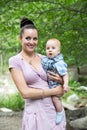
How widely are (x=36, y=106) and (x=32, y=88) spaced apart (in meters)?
0.13

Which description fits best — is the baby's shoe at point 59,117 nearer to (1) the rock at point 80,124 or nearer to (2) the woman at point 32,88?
(2) the woman at point 32,88

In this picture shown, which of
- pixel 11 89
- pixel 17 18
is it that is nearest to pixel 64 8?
pixel 17 18

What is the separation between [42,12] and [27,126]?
2.85 m

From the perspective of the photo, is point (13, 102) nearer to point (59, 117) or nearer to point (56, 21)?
point (56, 21)

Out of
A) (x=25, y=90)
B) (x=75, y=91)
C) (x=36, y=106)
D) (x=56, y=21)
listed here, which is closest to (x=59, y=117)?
(x=36, y=106)

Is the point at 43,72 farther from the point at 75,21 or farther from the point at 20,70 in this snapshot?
the point at 75,21

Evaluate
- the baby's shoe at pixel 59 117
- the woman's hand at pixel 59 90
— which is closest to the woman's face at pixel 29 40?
the woman's hand at pixel 59 90

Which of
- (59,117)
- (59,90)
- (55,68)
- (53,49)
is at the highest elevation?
(53,49)

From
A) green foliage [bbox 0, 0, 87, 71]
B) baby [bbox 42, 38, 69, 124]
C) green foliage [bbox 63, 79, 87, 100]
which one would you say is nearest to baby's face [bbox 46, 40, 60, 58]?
baby [bbox 42, 38, 69, 124]

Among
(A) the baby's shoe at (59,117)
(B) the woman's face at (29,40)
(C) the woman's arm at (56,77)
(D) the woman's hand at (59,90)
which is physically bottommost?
(A) the baby's shoe at (59,117)

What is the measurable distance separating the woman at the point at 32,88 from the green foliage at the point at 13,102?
6173 millimetres

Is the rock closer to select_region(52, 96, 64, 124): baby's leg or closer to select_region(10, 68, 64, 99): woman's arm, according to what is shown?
select_region(52, 96, 64, 124): baby's leg

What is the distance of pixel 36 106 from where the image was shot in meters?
2.61

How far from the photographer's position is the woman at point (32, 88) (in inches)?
102
